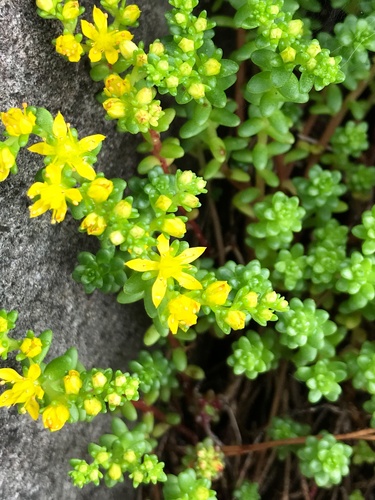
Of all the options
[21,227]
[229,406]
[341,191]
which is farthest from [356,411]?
[21,227]

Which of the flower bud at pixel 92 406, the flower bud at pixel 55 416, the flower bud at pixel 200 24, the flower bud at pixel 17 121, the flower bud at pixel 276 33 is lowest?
the flower bud at pixel 55 416

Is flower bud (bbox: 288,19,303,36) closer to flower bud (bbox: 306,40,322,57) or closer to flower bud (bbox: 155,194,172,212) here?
flower bud (bbox: 306,40,322,57)

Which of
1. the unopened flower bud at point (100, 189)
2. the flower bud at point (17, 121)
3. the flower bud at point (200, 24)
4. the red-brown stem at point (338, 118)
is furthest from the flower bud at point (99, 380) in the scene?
the red-brown stem at point (338, 118)

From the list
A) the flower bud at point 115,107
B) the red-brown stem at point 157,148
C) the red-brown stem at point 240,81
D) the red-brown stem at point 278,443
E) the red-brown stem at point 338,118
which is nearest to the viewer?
the flower bud at point 115,107

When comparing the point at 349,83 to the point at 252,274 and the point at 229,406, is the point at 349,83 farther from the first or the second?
the point at 229,406

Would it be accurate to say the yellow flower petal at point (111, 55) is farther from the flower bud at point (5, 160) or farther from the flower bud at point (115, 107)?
the flower bud at point (5, 160)

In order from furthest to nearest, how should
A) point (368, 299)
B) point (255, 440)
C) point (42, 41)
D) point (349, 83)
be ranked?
1. point (255, 440)
2. point (349, 83)
3. point (368, 299)
4. point (42, 41)

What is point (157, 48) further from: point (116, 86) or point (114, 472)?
point (114, 472)

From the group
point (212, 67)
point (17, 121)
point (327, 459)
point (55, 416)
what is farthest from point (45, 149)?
point (327, 459)

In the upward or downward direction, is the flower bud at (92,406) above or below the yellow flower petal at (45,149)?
below
